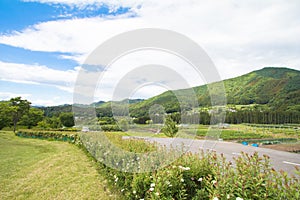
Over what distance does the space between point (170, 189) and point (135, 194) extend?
1049 millimetres

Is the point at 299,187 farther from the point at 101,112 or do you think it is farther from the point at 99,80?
the point at 101,112

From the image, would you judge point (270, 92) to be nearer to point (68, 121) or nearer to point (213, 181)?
point (68, 121)

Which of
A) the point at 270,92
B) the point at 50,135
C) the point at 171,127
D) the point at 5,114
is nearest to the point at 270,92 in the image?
the point at 270,92

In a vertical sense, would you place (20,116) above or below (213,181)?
above

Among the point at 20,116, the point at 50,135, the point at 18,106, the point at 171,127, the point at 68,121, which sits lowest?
the point at 50,135

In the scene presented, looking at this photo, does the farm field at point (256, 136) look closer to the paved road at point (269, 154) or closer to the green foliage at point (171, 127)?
the paved road at point (269, 154)

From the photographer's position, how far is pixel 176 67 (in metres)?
6.52

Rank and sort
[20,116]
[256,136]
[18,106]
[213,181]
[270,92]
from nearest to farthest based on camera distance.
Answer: [213,181] < [256,136] < [18,106] < [20,116] < [270,92]

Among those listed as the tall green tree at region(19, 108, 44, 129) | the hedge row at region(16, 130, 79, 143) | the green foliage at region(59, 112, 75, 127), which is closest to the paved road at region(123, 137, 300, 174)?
the hedge row at region(16, 130, 79, 143)

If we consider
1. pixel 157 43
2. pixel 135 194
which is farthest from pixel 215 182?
pixel 157 43

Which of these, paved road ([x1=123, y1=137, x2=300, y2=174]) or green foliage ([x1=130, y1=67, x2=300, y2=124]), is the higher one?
green foliage ([x1=130, y1=67, x2=300, y2=124])

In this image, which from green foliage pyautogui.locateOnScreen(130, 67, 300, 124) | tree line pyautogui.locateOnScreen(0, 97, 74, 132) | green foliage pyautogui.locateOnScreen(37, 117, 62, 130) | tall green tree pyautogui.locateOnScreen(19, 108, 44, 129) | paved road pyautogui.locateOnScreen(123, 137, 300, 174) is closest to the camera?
paved road pyautogui.locateOnScreen(123, 137, 300, 174)

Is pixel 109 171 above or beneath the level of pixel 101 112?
beneath

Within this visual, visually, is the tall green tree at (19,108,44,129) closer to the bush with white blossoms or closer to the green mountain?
the bush with white blossoms
